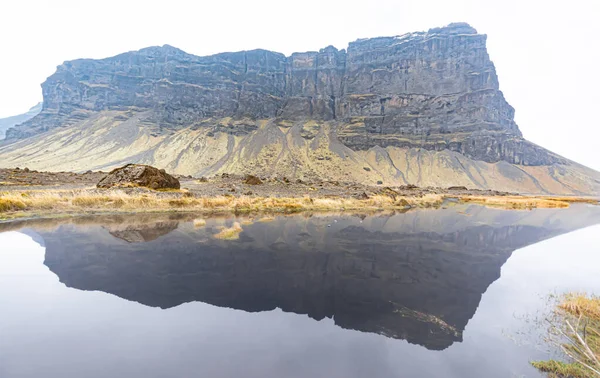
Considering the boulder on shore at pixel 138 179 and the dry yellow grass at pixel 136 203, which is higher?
the boulder on shore at pixel 138 179

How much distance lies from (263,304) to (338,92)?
150380 millimetres

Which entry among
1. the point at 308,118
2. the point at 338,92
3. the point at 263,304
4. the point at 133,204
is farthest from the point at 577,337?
the point at 338,92

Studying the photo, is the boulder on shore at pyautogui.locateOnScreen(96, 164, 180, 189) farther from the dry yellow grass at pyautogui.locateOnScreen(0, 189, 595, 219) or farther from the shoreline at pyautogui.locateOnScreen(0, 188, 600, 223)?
the dry yellow grass at pyautogui.locateOnScreen(0, 189, 595, 219)

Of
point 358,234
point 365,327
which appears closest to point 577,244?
point 358,234

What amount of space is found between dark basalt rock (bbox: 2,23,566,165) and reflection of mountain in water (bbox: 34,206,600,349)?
105145 millimetres

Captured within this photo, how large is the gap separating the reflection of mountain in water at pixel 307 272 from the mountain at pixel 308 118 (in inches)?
3034

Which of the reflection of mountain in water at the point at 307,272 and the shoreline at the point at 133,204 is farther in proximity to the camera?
the shoreline at the point at 133,204

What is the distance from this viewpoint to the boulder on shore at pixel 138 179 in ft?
90.8

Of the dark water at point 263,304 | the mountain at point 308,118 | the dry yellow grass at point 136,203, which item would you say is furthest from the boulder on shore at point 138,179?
the mountain at point 308,118

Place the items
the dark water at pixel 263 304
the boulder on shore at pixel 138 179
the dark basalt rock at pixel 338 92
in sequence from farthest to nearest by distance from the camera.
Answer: the dark basalt rock at pixel 338 92, the boulder on shore at pixel 138 179, the dark water at pixel 263 304

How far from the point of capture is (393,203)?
118 ft

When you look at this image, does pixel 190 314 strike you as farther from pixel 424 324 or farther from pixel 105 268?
pixel 424 324

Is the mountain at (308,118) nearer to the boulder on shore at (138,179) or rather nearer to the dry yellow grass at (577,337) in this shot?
the boulder on shore at (138,179)

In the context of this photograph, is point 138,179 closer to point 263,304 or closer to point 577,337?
point 263,304
